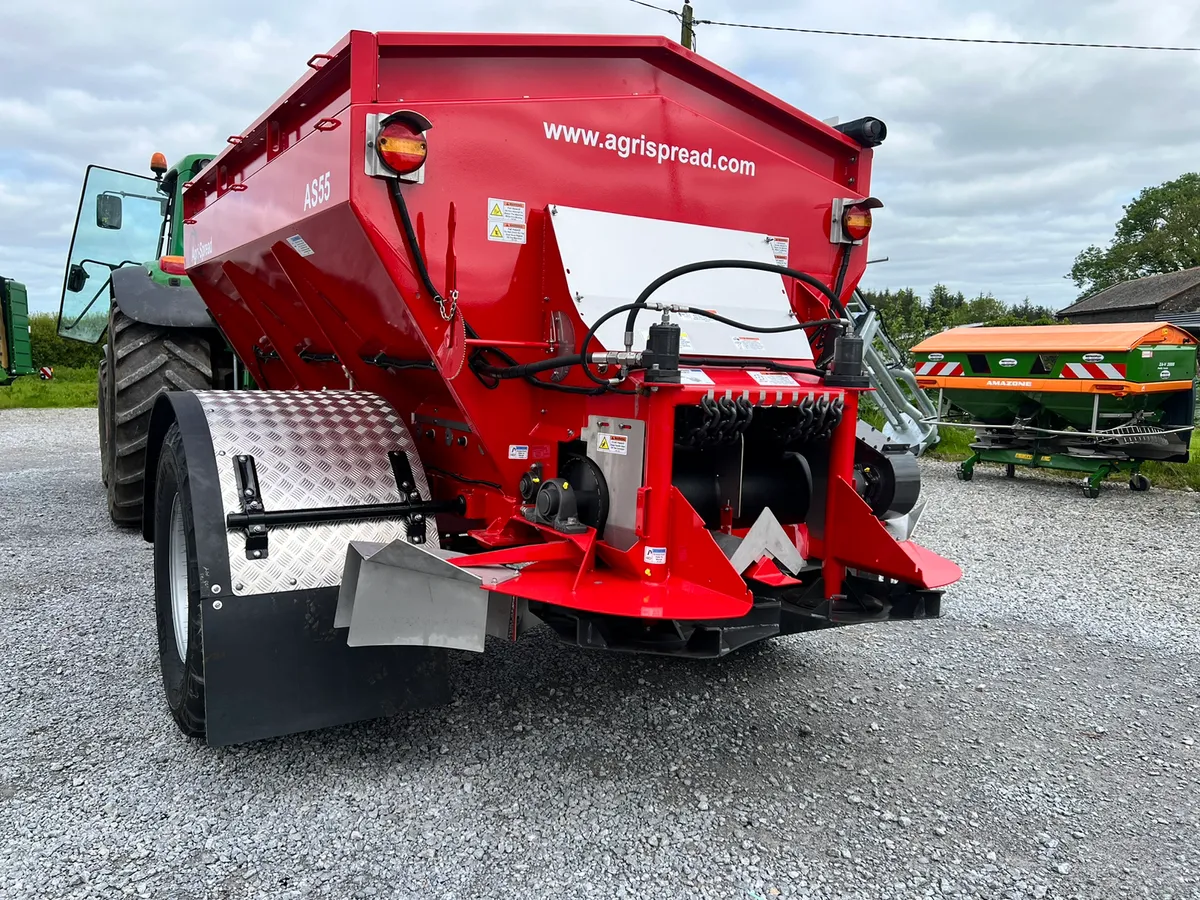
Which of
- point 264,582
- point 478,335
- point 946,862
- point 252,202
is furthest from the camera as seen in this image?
point 252,202

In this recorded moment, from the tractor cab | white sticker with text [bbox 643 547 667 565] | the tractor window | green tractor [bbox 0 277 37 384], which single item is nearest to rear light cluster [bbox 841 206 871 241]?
white sticker with text [bbox 643 547 667 565]

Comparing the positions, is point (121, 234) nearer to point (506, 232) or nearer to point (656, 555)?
point (506, 232)

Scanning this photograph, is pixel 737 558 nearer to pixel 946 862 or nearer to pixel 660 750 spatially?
pixel 660 750

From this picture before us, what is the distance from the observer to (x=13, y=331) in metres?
8.95

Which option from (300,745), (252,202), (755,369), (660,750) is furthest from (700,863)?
(252,202)

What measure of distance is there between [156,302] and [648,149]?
3.62m

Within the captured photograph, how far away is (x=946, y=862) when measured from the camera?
2.34 m

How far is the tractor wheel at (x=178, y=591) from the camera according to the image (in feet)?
8.52

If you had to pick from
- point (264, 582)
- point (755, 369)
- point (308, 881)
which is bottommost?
point (308, 881)

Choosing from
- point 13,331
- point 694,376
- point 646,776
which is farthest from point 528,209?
point 13,331

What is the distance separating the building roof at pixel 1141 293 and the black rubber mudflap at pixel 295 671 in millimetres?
43835

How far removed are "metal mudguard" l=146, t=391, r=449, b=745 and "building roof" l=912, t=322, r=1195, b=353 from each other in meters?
7.91

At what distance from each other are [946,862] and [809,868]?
39 centimetres

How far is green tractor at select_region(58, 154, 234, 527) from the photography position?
5184 millimetres
